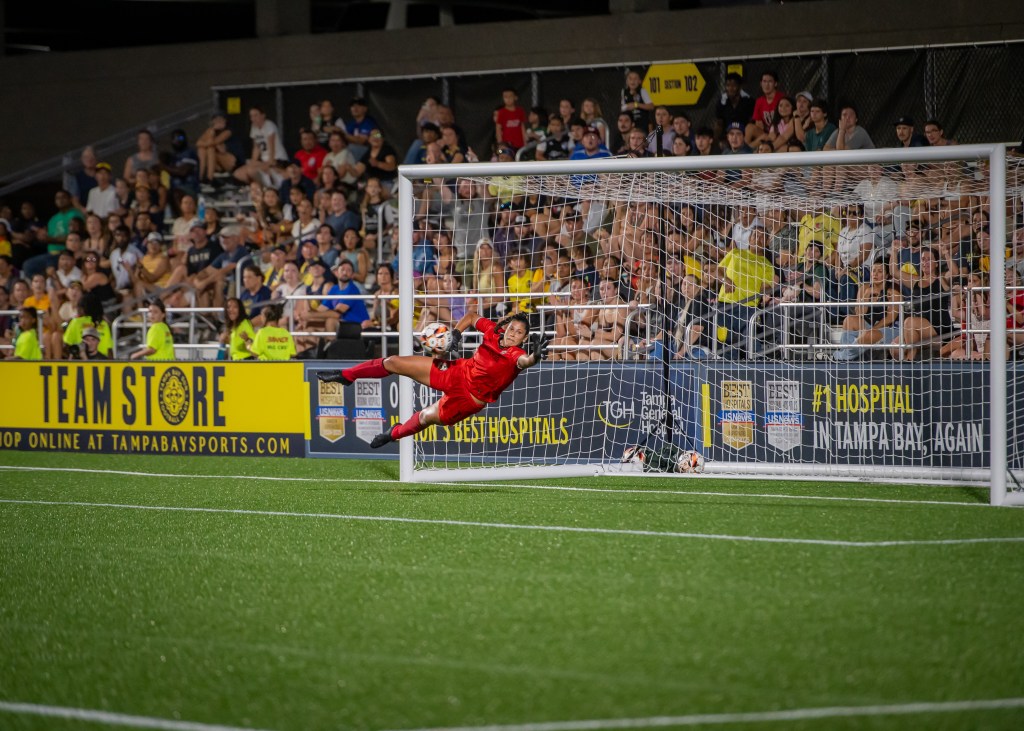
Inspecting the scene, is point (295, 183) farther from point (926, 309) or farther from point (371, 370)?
point (926, 309)

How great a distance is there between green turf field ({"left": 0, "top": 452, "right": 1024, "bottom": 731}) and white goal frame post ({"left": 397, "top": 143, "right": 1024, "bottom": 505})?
2.78 feet

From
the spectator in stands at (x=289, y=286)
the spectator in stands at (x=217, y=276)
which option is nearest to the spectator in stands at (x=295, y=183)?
the spectator in stands at (x=217, y=276)

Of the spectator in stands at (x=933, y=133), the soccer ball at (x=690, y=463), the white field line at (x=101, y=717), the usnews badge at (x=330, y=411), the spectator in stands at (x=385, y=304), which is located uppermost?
the spectator in stands at (x=933, y=133)

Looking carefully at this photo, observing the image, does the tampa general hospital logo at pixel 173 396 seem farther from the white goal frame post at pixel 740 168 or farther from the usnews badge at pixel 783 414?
the usnews badge at pixel 783 414

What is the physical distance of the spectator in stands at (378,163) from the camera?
16.6 m

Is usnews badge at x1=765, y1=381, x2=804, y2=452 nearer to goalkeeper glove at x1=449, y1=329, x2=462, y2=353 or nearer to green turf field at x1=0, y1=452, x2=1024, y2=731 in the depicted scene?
green turf field at x1=0, y1=452, x2=1024, y2=731

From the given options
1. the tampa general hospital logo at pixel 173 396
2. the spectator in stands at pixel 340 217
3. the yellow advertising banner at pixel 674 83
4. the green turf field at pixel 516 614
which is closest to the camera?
the green turf field at pixel 516 614

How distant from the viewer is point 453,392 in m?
9.91

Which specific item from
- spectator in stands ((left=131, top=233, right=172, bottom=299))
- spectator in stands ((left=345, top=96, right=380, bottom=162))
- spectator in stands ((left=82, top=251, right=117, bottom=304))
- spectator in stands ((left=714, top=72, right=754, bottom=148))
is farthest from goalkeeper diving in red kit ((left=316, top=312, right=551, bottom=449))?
spectator in stands ((left=82, top=251, right=117, bottom=304))

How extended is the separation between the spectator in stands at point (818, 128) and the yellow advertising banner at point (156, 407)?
6.27m

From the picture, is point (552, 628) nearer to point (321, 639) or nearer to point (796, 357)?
point (321, 639)

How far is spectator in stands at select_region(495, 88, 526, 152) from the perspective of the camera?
52.2 feet

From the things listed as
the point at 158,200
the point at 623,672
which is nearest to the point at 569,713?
the point at 623,672

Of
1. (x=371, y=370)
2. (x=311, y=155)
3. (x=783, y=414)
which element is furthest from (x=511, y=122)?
(x=371, y=370)
